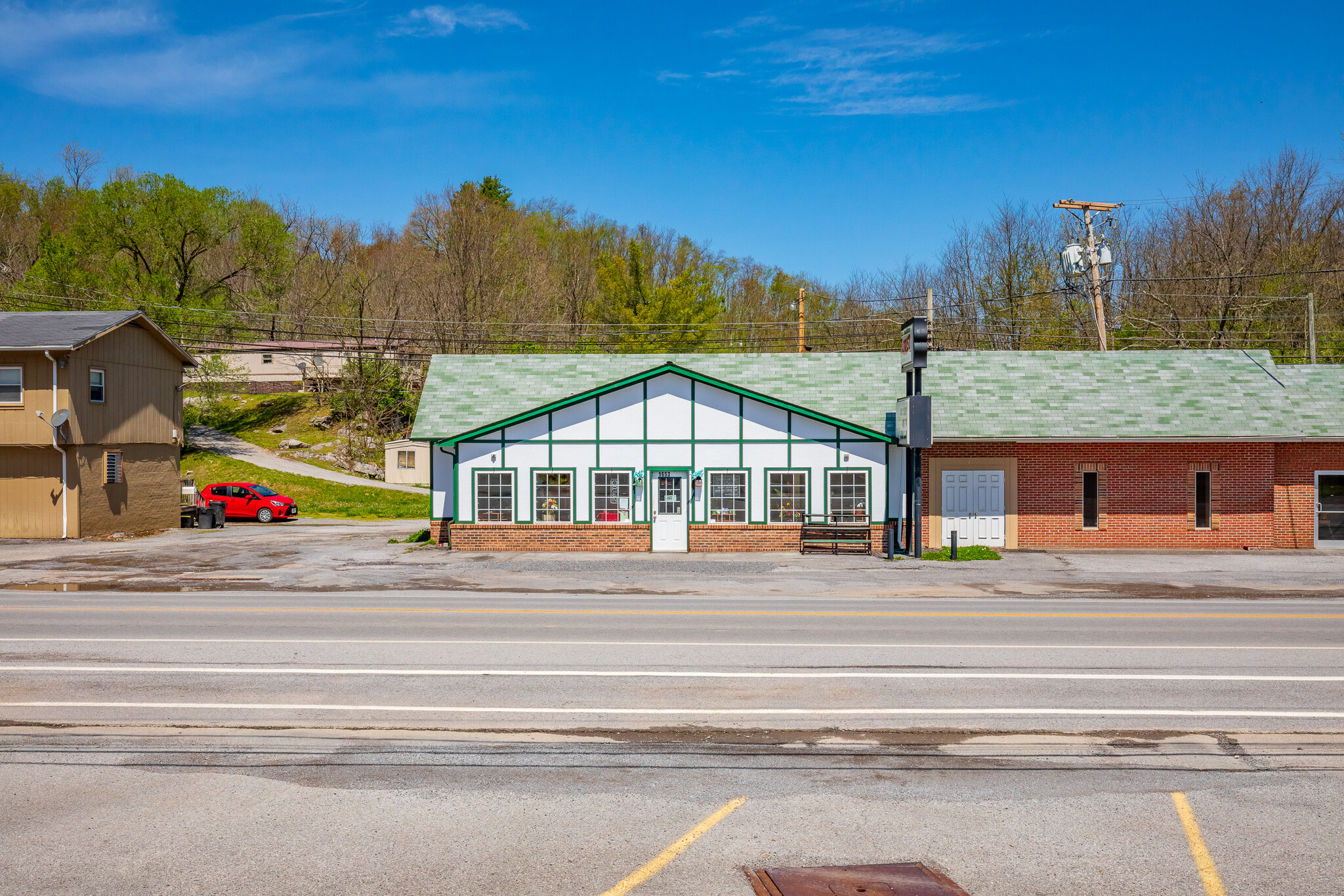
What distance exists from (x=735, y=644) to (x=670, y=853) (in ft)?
24.2

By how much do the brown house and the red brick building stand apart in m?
12.3

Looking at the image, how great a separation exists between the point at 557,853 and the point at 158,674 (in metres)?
7.82

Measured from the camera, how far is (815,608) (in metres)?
17.6

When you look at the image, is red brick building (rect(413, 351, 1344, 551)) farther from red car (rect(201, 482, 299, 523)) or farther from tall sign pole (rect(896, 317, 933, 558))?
red car (rect(201, 482, 299, 523))

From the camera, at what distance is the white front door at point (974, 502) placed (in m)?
27.4

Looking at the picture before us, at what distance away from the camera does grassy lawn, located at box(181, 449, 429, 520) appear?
4309 cm

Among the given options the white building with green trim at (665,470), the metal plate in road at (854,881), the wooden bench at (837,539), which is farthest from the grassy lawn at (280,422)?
the metal plate in road at (854,881)

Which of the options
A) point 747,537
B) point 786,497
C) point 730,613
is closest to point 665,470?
point 747,537

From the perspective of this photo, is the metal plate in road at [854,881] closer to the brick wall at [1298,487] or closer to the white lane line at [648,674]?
the white lane line at [648,674]

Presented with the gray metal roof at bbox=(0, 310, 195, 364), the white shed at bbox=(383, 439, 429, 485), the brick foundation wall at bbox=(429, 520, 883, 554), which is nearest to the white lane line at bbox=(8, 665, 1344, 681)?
the brick foundation wall at bbox=(429, 520, 883, 554)

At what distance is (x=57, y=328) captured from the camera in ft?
101

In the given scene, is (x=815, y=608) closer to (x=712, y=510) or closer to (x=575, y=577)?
(x=575, y=577)

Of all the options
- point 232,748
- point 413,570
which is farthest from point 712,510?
point 232,748

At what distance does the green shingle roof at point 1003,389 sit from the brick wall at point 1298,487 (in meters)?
0.82
